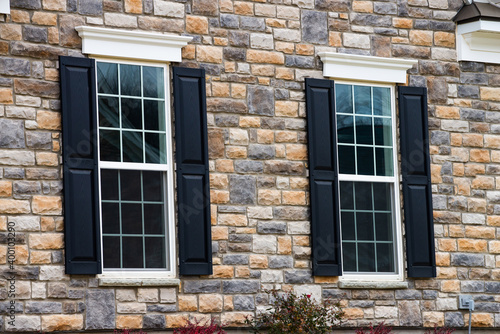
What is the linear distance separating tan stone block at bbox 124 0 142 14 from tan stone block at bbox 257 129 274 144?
1.96 meters

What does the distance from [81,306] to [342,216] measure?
3466 millimetres

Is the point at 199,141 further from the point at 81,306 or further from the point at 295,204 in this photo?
the point at 81,306

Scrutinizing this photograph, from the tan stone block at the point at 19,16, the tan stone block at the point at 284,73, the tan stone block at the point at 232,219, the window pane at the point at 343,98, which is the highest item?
the tan stone block at the point at 19,16

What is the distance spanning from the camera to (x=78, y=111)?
32.7 ft

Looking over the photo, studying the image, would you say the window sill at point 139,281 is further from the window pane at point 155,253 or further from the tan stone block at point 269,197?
the tan stone block at point 269,197

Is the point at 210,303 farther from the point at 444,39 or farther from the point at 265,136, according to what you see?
the point at 444,39

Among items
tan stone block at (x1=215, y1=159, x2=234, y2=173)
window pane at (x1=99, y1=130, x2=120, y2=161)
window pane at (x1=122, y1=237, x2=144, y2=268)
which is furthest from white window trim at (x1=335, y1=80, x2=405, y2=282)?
window pane at (x1=99, y1=130, x2=120, y2=161)

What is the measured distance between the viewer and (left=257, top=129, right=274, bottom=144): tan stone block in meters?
11.1

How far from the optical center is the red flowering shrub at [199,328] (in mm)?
10125

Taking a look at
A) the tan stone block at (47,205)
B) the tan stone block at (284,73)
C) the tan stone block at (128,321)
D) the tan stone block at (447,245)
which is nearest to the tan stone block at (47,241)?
the tan stone block at (47,205)

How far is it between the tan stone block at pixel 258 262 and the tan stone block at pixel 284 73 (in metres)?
2.15

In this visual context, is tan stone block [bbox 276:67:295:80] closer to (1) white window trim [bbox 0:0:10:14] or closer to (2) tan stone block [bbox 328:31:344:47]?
(2) tan stone block [bbox 328:31:344:47]

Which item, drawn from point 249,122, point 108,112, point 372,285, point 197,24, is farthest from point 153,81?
point 372,285

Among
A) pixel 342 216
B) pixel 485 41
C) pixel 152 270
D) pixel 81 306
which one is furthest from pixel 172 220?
pixel 485 41
